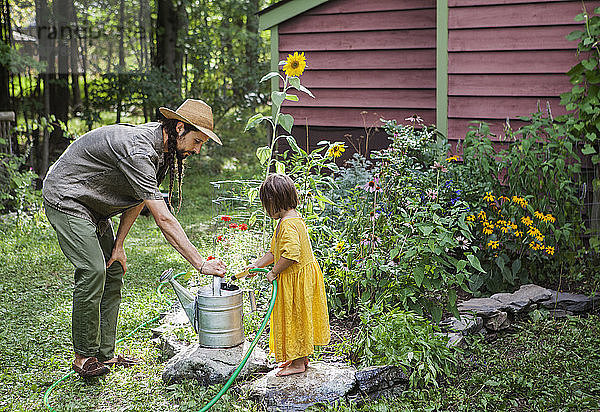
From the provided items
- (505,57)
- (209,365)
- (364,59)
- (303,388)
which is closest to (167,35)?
(364,59)

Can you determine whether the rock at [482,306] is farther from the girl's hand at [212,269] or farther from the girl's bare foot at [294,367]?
the girl's hand at [212,269]

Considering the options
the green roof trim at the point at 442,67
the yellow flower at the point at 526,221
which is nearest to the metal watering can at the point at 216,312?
the yellow flower at the point at 526,221

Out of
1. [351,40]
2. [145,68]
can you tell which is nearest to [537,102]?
[351,40]

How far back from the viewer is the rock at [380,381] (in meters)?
3.34

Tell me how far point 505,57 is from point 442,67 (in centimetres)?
52

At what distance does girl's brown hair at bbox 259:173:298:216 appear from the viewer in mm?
3373

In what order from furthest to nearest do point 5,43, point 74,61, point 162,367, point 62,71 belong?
point 74,61 → point 62,71 → point 5,43 → point 162,367

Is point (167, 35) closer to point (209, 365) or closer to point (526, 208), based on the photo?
point (526, 208)

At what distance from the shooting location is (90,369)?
3.65m

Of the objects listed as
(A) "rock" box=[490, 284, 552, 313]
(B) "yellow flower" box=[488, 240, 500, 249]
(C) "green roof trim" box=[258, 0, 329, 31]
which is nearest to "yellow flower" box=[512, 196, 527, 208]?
(B) "yellow flower" box=[488, 240, 500, 249]

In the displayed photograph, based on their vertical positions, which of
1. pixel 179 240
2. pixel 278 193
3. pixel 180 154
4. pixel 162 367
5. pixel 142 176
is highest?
pixel 180 154

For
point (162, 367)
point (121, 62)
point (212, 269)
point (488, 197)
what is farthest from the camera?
point (121, 62)

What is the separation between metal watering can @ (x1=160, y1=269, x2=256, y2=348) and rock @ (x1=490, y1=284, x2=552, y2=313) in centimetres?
190

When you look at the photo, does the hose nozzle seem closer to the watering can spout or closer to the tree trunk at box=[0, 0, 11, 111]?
the watering can spout
